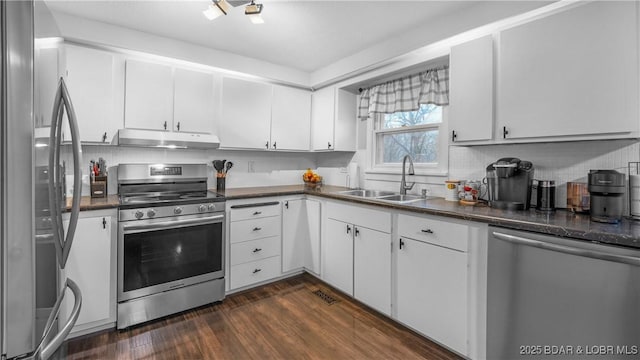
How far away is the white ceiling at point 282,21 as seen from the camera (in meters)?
2.08

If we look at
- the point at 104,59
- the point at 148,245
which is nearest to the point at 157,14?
the point at 104,59

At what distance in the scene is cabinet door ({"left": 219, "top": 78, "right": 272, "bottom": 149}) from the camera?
300cm

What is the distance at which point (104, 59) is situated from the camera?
2.38 metres

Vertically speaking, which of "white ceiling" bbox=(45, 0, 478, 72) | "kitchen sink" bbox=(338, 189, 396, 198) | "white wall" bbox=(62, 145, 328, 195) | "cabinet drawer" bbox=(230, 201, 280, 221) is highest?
"white ceiling" bbox=(45, 0, 478, 72)

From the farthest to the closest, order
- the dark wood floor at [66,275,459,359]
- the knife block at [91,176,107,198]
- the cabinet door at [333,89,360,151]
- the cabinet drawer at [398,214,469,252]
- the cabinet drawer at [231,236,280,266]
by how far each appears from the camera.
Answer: the cabinet door at [333,89,360,151] < the cabinet drawer at [231,236,280,266] < the knife block at [91,176,107,198] < the dark wood floor at [66,275,459,359] < the cabinet drawer at [398,214,469,252]

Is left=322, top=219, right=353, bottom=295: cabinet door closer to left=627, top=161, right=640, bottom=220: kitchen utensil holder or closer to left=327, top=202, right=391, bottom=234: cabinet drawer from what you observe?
left=327, top=202, right=391, bottom=234: cabinet drawer

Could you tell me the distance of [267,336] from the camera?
208 centimetres

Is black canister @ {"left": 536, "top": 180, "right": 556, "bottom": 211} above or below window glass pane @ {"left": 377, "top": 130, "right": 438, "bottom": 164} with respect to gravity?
below

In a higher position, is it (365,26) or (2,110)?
(365,26)

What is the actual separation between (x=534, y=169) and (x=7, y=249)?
261cm

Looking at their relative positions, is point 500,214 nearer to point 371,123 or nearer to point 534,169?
point 534,169

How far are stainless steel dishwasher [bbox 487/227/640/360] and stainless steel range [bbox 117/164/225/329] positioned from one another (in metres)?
2.11

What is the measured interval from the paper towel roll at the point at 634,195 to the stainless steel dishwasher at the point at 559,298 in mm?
617

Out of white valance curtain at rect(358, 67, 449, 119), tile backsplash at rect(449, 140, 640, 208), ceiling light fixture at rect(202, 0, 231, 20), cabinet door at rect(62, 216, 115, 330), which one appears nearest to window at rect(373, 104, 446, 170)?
white valance curtain at rect(358, 67, 449, 119)
